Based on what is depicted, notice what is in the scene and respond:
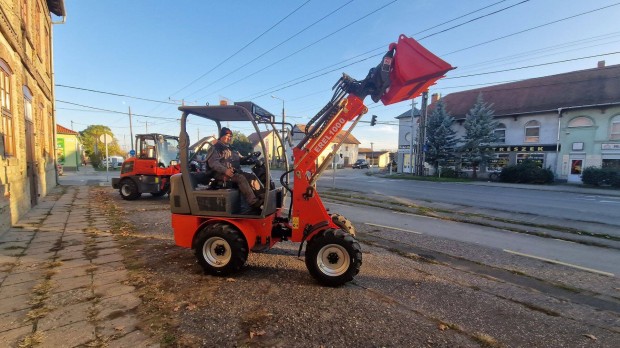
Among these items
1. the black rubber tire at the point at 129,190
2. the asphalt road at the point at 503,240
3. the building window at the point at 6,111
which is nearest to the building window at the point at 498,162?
the asphalt road at the point at 503,240

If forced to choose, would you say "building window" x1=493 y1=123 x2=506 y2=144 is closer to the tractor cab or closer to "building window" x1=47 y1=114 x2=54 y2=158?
the tractor cab

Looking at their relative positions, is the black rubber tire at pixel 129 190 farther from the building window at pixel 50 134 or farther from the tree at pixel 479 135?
the tree at pixel 479 135

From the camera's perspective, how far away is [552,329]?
3.31 m

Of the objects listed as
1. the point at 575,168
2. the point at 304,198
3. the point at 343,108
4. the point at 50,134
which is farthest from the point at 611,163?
the point at 50,134

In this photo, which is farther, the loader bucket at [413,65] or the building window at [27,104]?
the building window at [27,104]

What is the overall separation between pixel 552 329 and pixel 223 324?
3.42m

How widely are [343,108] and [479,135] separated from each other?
29.9 meters

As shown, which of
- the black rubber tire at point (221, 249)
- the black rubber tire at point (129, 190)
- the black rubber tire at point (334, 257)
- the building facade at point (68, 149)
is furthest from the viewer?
the building facade at point (68, 149)

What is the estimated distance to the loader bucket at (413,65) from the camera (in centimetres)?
421

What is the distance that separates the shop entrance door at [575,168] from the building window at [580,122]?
8.79 feet

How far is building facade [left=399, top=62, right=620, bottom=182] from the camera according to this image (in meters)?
25.7

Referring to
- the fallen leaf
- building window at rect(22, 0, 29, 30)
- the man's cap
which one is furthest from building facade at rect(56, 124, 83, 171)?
the fallen leaf

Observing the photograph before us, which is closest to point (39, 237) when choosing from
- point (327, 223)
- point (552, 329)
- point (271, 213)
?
point (271, 213)

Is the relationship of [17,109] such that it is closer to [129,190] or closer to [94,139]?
[129,190]
